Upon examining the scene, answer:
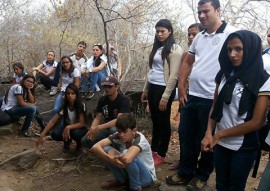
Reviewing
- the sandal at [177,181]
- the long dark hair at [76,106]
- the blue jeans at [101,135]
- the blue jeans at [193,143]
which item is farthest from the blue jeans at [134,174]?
the long dark hair at [76,106]

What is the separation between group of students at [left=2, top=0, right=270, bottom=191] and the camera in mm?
2197

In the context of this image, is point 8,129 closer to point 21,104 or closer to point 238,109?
point 21,104

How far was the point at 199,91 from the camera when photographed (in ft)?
10.1

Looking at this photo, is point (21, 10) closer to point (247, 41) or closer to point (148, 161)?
point (148, 161)

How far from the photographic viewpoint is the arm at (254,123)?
210cm

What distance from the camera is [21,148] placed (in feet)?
16.9

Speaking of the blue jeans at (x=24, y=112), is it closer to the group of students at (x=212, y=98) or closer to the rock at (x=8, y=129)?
the rock at (x=8, y=129)

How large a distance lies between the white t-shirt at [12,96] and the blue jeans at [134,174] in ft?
9.39

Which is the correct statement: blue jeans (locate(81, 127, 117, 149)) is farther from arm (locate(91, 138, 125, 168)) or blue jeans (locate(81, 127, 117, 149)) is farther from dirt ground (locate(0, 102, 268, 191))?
arm (locate(91, 138, 125, 168))

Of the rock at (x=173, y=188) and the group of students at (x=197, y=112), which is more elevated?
the group of students at (x=197, y=112)

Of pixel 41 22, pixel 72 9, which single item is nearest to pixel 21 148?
pixel 72 9

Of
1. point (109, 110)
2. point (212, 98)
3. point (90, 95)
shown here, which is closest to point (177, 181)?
point (212, 98)

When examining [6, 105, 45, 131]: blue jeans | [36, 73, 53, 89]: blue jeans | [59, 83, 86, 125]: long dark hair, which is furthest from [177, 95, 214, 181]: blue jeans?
[36, 73, 53, 89]: blue jeans

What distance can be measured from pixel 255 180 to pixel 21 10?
1306 cm
